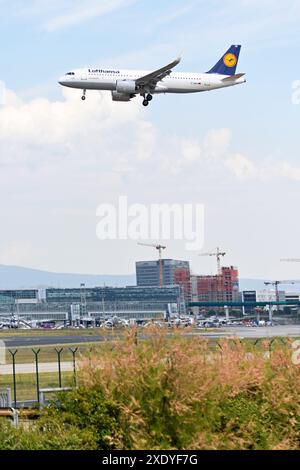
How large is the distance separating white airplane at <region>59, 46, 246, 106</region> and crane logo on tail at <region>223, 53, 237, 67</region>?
17.0 metres

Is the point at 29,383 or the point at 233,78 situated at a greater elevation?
the point at 233,78

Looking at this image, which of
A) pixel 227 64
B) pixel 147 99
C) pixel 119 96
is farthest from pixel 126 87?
pixel 227 64

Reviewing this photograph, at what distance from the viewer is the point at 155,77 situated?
100m

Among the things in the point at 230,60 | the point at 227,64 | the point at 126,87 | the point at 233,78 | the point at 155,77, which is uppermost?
the point at 230,60

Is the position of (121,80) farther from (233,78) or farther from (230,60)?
(230,60)

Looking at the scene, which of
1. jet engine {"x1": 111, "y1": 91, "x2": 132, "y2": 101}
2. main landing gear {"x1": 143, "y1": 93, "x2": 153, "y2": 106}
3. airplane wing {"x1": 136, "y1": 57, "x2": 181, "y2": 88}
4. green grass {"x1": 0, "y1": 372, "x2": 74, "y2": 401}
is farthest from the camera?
main landing gear {"x1": 143, "y1": 93, "x2": 153, "y2": 106}

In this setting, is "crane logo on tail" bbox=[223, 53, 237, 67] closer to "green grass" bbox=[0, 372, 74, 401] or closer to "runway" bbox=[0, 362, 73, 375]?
"runway" bbox=[0, 362, 73, 375]

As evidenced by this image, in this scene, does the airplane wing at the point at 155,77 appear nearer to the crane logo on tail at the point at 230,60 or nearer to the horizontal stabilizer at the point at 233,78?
the horizontal stabilizer at the point at 233,78

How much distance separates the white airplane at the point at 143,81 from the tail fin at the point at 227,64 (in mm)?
15805

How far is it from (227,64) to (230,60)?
1.44 metres

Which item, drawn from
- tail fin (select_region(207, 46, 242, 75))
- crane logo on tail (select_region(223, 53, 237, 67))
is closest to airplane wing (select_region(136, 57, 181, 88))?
tail fin (select_region(207, 46, 242, 75))

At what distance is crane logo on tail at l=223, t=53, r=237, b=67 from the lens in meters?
130

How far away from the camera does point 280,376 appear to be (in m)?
36.4
